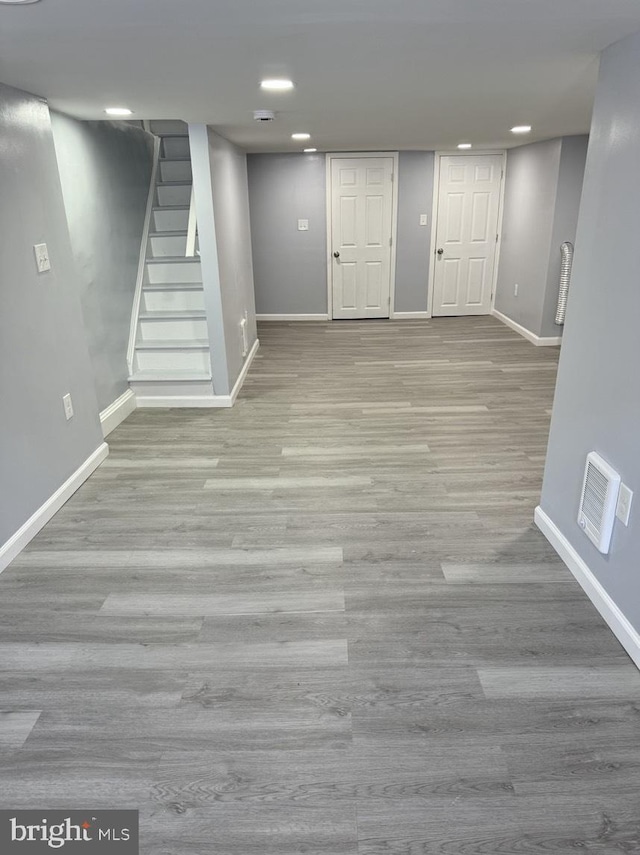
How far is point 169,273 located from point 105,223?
2.63 feet

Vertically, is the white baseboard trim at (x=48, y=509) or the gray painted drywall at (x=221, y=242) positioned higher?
the gray painted drywall at (x=221, y=242)

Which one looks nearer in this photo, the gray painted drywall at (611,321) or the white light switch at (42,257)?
the gray painted drywall at (611,321)

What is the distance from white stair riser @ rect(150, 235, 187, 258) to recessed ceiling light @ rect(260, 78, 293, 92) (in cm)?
245

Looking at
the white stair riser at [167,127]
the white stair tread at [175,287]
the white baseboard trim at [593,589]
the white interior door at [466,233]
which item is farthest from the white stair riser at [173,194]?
the white baseboard trim at [593,589]

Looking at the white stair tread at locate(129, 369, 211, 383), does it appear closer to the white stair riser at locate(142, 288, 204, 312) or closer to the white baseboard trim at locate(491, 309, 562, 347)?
the white stair riser at locate(142, 288, 204, 312)

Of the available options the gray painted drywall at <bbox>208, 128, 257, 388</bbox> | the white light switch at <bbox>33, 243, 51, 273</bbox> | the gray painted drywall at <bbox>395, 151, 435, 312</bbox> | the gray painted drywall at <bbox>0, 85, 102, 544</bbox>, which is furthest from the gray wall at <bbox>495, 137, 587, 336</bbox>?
the white light switch at <bbox>33, 243, 51, 273</bbox>

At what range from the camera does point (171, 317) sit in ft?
15.4

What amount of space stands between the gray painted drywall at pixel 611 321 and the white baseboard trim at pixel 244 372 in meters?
2.90

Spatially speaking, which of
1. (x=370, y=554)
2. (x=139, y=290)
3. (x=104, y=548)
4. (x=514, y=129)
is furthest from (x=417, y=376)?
(x=104, y=548)

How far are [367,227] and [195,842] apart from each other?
6.94 metres

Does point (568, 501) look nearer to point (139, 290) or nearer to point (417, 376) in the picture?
point (417, 376)

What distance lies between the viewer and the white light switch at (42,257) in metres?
2.86

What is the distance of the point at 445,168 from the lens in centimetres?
704

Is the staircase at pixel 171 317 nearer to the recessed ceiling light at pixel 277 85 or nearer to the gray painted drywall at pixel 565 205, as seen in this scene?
the recessed ceiling light at pixel 277 85
